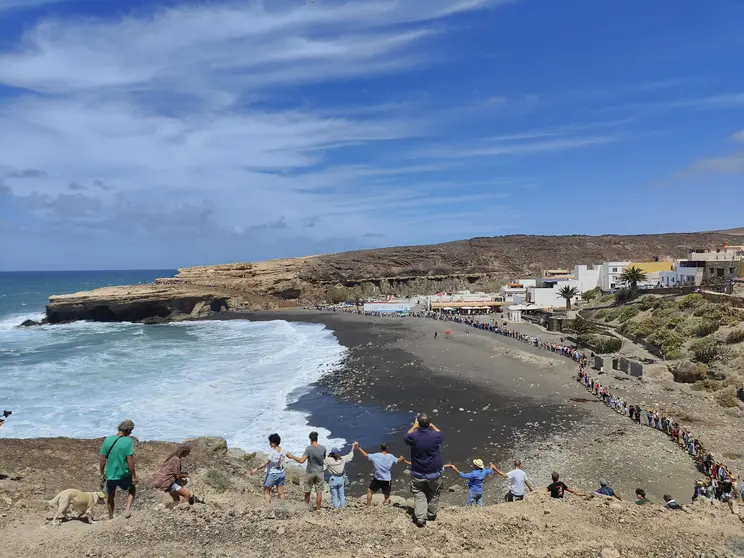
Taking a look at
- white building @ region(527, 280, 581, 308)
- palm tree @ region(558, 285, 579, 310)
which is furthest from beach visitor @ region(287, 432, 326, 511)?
white building @ region(527, 280, 581, 308)

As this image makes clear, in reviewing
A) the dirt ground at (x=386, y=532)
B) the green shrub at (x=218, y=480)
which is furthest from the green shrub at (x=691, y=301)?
the green shrub at (x=218, y=480)

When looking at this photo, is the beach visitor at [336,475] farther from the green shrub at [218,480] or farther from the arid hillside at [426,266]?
the arid hillside at [426,266]

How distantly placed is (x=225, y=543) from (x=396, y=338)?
35.3m

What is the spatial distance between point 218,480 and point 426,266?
86.1m

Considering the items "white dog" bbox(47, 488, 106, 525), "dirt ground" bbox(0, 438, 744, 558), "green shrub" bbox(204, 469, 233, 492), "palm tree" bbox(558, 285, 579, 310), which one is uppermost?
"white dog" bbox(47, 488, 106, 525)

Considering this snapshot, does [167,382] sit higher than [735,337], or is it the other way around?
[735,337]

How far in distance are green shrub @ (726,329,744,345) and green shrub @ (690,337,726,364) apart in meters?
0.43

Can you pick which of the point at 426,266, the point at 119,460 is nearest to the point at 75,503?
the point at 119,460

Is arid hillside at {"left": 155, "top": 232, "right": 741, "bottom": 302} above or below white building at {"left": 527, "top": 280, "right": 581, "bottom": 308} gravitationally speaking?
above

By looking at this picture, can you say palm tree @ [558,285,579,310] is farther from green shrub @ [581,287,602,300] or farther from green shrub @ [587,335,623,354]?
green shrub @ [587,335,623,354]

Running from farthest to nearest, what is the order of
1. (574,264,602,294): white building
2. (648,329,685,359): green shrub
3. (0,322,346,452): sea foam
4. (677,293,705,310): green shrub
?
(574,264,602,294): white building → (677,293,705,310): green shrub → (648,329,685,359): green shrub → (0,322,346,452): sea foam

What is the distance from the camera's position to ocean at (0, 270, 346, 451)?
57.4ft

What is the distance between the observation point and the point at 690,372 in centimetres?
2209

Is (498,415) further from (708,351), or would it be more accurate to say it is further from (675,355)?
(675,355)
